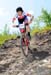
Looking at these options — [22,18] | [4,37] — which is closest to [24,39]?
[22,18]

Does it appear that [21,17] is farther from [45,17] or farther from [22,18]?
[45,17]

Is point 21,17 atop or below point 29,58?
atop

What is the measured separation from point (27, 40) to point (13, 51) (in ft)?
2.64

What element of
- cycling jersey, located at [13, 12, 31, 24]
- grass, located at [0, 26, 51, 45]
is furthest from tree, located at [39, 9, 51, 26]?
cycling jersey, located at [13, 12, 31, 24]

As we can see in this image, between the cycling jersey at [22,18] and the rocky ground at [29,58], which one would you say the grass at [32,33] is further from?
the cycling jersey at [22,18]

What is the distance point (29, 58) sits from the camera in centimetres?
1105

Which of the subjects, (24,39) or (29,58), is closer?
(29,58)

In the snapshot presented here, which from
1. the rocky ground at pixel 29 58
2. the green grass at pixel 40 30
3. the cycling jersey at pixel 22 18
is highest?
the cycling jersey at pixel 22 18

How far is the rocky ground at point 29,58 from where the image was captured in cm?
995

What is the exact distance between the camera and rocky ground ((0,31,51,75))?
995cm

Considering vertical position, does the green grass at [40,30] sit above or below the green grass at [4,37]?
above

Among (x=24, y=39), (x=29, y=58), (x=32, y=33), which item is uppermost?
(x=24, y=39)

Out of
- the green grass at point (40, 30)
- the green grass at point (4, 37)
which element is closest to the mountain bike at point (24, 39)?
the green grass at point (40, 30)

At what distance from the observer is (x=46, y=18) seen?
14078 millimetres
